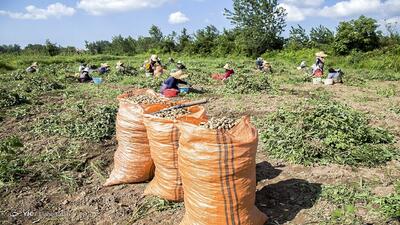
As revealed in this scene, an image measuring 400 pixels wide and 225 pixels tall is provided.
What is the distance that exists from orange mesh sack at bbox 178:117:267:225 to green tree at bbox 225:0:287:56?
2418 cm

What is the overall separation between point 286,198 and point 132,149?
171 centimetres

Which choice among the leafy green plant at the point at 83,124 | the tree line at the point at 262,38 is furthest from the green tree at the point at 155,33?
the leafy green plant at the point at 83,124

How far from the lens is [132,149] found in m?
4.06

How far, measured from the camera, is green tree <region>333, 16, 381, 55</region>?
19578 millimetres

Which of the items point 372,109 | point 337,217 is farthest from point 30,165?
point 372,109

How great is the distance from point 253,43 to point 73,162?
23.0m

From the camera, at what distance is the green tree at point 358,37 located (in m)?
19.6

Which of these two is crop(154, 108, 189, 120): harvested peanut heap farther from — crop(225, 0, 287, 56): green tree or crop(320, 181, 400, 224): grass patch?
crop(225, 0, 287, 56): green tree

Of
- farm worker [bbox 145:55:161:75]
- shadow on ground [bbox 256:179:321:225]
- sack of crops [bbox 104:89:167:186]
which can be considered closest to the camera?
shadow on ground [bbox 256:179:321:225]

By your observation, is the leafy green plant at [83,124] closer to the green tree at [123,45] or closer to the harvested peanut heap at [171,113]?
the harvested peanut heap at [171,113]

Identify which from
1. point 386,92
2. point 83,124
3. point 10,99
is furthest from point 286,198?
point 10,99

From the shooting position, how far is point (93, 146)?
5.43 meters

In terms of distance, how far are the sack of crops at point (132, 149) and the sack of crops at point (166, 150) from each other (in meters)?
0.27

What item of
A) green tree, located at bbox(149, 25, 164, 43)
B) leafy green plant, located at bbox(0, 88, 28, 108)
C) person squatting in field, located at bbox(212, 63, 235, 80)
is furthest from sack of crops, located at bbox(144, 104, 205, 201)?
green tree, located at bbox(149, 25, 164, 43)
